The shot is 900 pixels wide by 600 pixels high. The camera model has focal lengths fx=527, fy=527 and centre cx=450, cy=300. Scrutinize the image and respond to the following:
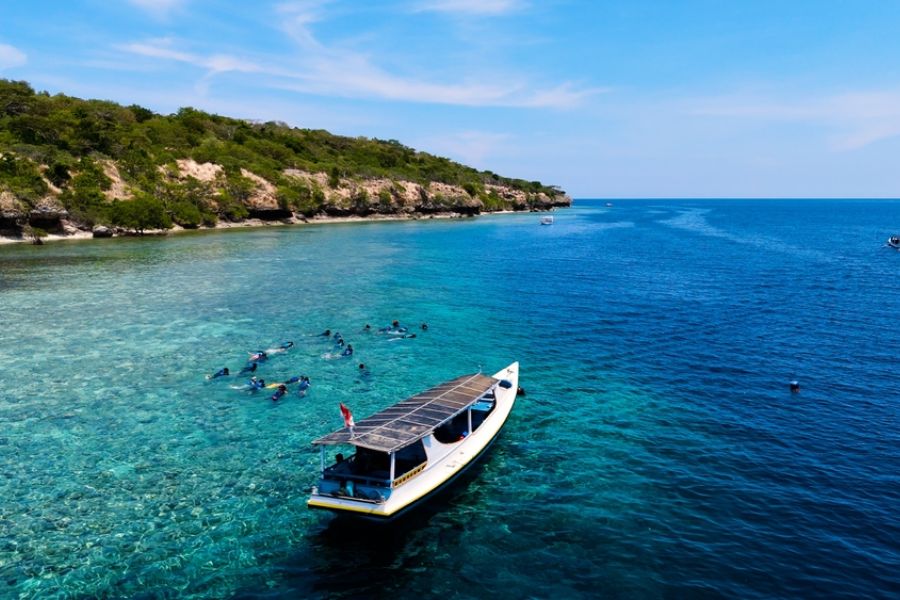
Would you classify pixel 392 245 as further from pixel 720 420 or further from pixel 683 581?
pixel 683 581

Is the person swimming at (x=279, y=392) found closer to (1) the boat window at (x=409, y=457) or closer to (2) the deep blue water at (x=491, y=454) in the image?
(2) the deep blue water at (x=491, y=454)

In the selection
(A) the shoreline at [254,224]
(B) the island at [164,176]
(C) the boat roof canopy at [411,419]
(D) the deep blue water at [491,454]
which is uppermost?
(B) the island at [164,176]

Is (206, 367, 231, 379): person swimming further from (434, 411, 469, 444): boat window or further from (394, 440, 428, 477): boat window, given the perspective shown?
(394, 440, 428, 477): boat window

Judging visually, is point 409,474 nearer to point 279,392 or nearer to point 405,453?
point 405,453

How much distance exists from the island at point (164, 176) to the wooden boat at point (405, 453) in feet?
306

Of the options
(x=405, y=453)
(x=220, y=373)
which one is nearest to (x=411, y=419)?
(x=405, y=453)

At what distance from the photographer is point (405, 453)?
1844cm

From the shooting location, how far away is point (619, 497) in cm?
1902

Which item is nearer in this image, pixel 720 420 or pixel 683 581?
pixel 683 581

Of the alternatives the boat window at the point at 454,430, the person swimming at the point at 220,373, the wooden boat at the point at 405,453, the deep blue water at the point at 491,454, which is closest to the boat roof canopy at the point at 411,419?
the wooden boat at the point at 405,453

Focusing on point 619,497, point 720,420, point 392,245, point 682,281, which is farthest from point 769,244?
point 619,497

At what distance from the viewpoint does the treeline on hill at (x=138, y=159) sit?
95.6 meters

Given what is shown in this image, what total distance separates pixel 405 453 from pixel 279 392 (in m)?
11.7

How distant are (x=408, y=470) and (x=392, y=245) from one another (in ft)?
268
